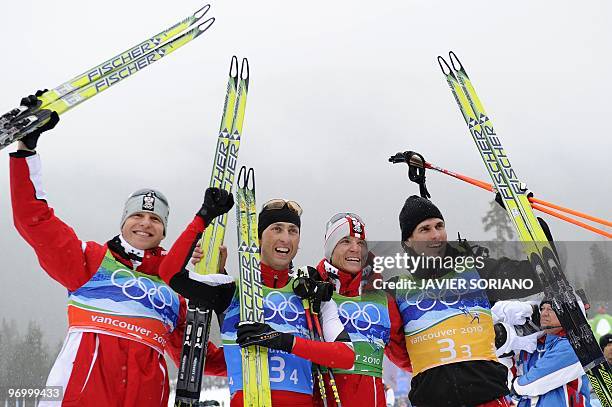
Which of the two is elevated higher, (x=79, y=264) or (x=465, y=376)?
(x=79, y=264)

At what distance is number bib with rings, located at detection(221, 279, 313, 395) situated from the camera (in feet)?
11.4

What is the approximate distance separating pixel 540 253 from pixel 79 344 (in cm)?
335

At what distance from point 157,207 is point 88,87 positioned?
2.79ft

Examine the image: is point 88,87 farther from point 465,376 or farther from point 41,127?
point 465,376

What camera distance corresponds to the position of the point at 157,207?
3.85 metres

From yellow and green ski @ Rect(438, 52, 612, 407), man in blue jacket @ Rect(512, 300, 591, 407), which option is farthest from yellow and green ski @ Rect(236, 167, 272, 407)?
man in blue jacket @ Rect(512, 300, 591, 407)

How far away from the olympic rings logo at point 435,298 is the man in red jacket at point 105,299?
4.91 ft

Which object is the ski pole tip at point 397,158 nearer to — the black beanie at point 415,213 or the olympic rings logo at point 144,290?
the black beanie at point 415,213

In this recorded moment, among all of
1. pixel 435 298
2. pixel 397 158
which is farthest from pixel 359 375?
pixel 397 158

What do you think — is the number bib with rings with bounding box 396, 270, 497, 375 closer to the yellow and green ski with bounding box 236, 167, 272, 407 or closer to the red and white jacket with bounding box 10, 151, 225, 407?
the yellow and green ski with bounding box 236, 167, 272, 407

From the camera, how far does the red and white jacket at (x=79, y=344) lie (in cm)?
321

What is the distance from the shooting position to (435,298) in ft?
13.6

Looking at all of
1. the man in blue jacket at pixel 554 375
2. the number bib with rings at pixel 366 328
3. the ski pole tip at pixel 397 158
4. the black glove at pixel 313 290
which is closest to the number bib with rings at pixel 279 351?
the black glove at pixel 313 290

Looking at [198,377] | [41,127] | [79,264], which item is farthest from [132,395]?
[41,127]
